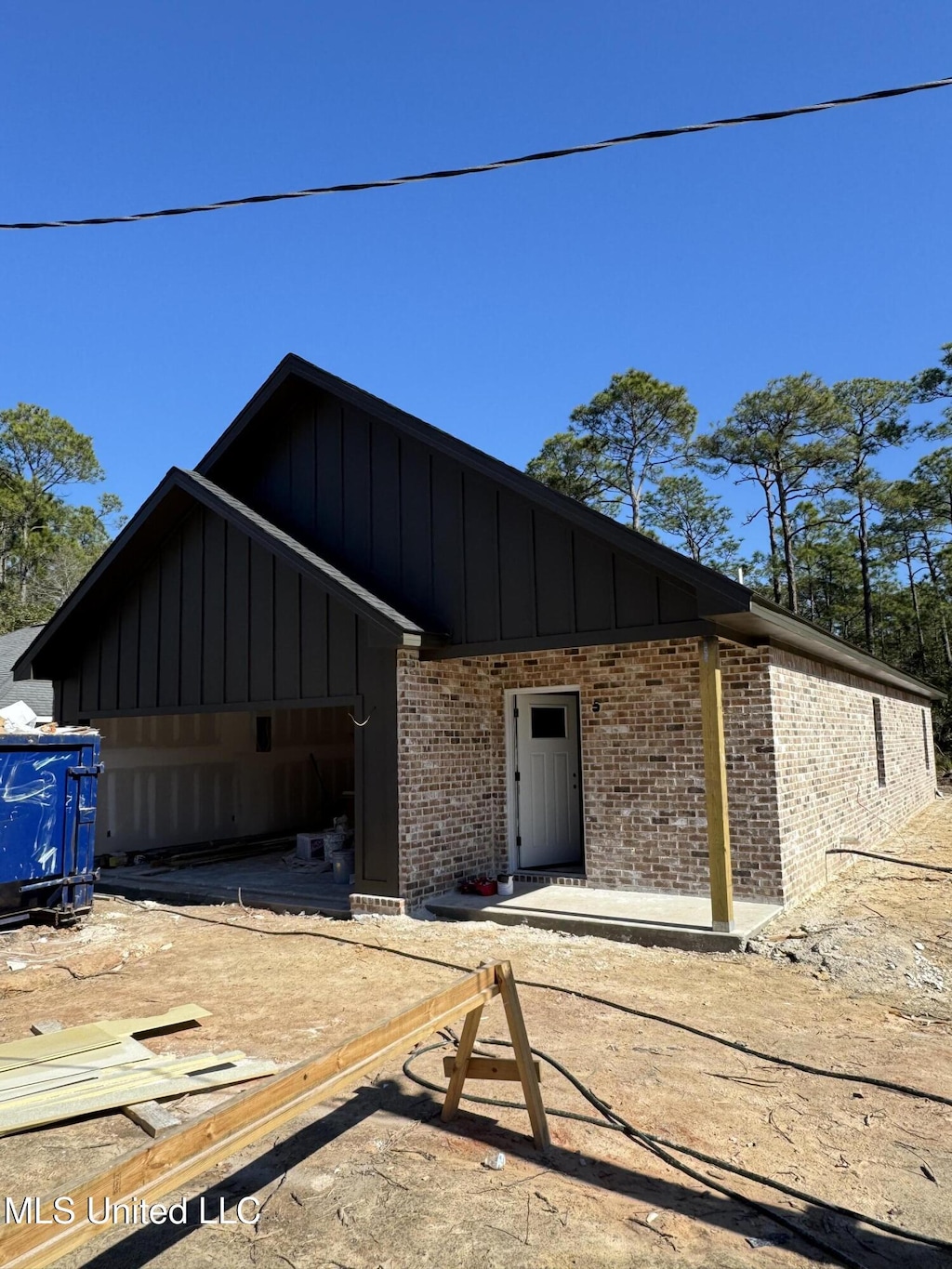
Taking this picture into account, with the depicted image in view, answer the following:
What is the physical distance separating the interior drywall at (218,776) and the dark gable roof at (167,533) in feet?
6.23

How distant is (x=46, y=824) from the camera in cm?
829

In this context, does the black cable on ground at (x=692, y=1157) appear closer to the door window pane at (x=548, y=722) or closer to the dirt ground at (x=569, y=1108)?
the dirt ground at (x=569, y=1108)

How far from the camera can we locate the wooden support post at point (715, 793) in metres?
6.79

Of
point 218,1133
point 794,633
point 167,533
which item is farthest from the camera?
point 167,533

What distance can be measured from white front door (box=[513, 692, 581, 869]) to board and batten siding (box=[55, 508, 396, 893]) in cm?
201

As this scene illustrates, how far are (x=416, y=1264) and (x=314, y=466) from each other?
A: 9.05 m

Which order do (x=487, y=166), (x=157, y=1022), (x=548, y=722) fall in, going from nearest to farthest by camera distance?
1. (x=157, y=1022)
2. (x=487, y=166)
3. (x=548, y=722)

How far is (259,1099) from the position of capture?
2252 mm

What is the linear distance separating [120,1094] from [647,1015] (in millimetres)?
3145

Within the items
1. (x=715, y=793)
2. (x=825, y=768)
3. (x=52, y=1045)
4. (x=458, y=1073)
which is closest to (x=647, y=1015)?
(x=458, y=1073)

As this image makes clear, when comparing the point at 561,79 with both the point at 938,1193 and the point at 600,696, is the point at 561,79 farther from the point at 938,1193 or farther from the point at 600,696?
the point at 938,1193

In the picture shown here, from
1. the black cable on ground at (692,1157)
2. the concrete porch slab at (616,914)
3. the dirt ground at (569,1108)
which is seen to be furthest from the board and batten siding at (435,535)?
the black cable on ground at (692,1157)

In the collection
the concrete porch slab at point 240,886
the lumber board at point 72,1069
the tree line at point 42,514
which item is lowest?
the concrete porch slab at point 240,886

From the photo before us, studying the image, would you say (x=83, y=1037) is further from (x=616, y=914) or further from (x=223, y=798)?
(x=223, y=798)
